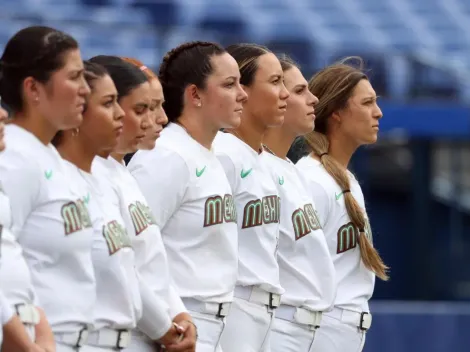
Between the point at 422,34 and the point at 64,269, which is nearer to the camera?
the point at 64,269

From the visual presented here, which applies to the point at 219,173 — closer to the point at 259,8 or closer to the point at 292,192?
the point at 292,192

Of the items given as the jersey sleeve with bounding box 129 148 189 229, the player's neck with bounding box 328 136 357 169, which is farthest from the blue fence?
the jersey sleeve with bounding box 129 148 189 229

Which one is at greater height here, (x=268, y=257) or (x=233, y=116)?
(x=233, y=116)

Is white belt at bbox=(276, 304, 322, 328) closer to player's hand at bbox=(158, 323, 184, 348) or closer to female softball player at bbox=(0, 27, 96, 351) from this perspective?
player's hand at bbox=(158, 323, 184, 348)

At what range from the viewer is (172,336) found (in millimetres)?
4168

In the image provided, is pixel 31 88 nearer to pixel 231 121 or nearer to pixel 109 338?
pixel 109 338

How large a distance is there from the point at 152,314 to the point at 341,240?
172 cm

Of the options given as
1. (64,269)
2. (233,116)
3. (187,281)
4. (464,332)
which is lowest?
(464,332)

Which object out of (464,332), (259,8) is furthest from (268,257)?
(259,8)

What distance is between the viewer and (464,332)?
973 cm

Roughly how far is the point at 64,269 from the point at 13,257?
265mm

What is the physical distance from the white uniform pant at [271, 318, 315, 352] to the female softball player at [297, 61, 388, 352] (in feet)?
0.75

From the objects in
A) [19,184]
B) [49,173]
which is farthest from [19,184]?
[49,173]

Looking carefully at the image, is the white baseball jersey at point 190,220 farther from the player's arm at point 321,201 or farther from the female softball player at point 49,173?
the player's arm at point 321,201
